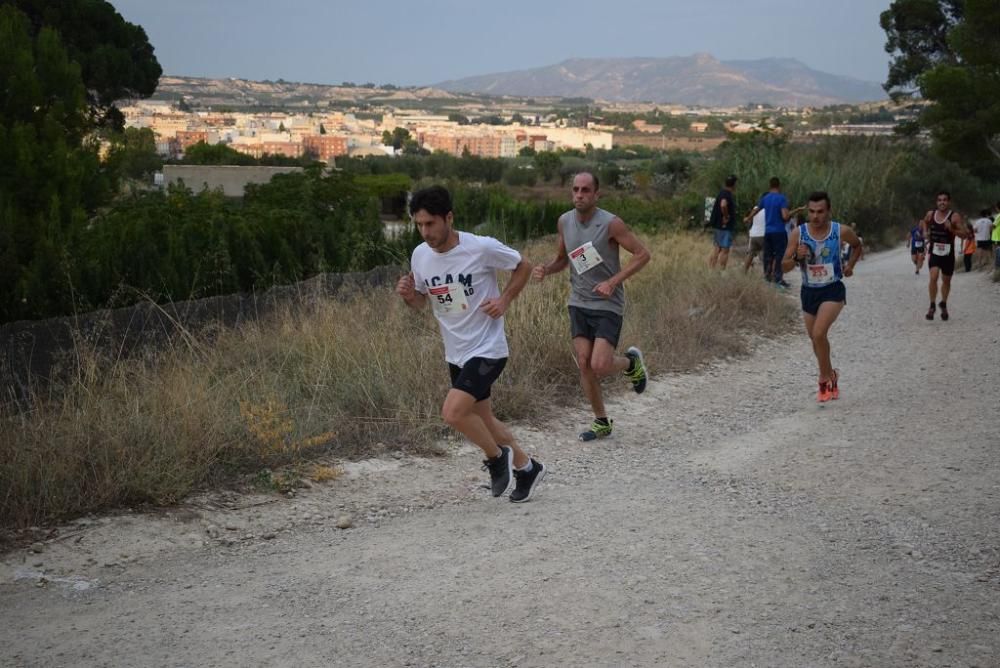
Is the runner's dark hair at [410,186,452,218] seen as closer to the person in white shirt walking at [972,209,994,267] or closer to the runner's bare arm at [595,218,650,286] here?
the runner's bare arm at [595,218,650,286]

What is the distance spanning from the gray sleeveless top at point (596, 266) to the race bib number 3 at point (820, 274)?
249 cm

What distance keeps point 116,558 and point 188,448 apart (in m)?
1.12

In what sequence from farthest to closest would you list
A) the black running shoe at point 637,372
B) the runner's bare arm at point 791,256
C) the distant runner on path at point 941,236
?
the distant runner on path at point 941,236 → the runner's bare arm at point 791,256 → the black running shoe at point 637,372

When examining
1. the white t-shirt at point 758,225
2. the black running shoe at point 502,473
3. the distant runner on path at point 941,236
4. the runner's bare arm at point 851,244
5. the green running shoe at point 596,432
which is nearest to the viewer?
the black running shoe at point 502,473

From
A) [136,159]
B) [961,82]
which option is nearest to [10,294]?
[961,82]

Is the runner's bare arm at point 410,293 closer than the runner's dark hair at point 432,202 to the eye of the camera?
No

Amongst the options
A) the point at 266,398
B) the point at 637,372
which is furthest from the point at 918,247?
the point at 266,398

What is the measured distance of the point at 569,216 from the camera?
27.1 feet

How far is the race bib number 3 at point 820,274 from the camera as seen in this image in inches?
389

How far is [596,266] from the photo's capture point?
8.11m

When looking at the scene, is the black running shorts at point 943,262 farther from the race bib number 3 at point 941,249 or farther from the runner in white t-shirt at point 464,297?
the runner in white t-shirt at point 464,297

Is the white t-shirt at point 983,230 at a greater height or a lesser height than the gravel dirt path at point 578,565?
lesser

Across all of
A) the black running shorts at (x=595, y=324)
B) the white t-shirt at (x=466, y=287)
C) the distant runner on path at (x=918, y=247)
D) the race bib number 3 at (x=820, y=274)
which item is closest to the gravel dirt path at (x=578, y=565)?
the black running shorts at (x=595, y=324)

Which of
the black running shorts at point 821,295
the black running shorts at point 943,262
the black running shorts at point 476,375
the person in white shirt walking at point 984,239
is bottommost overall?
the person in white shirt walking at point 984,239
